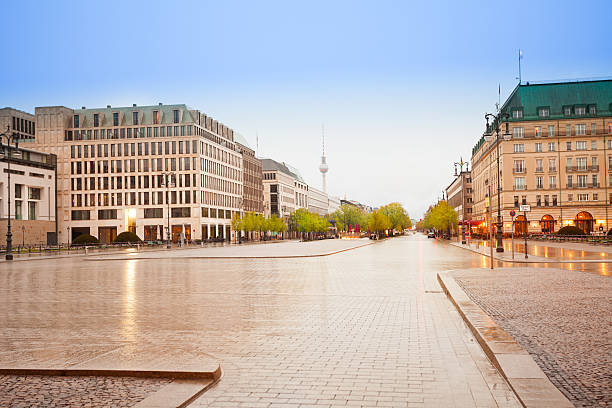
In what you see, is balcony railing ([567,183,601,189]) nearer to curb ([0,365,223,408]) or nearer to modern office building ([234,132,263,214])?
modern office building ([234,132,263,214])

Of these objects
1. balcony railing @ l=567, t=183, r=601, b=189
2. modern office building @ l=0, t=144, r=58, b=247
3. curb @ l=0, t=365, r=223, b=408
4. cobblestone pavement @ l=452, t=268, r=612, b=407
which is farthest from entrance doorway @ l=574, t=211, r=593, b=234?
curb @ l=0, t=365, r=223, b=408

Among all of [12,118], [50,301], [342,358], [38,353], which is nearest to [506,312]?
[342,358]

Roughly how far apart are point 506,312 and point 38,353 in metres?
8.86

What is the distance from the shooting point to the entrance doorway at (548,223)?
9488 cm

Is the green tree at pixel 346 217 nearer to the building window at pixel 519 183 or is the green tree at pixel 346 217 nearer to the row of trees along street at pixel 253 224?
the row of trees along street at pixel 253 224

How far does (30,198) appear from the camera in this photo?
310 ft

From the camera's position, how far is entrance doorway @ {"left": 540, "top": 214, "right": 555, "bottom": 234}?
311ft

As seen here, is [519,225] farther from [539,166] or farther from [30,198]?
[30,198]

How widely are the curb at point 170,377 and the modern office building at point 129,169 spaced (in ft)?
311

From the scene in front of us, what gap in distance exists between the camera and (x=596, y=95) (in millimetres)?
96875

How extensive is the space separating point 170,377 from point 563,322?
23.9 feet

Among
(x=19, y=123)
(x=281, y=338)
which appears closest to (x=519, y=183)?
(x=19, y=123)

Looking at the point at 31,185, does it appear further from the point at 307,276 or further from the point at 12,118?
the point at 307,276

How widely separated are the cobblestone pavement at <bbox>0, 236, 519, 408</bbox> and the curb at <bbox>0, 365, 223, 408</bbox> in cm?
Answer: 17
